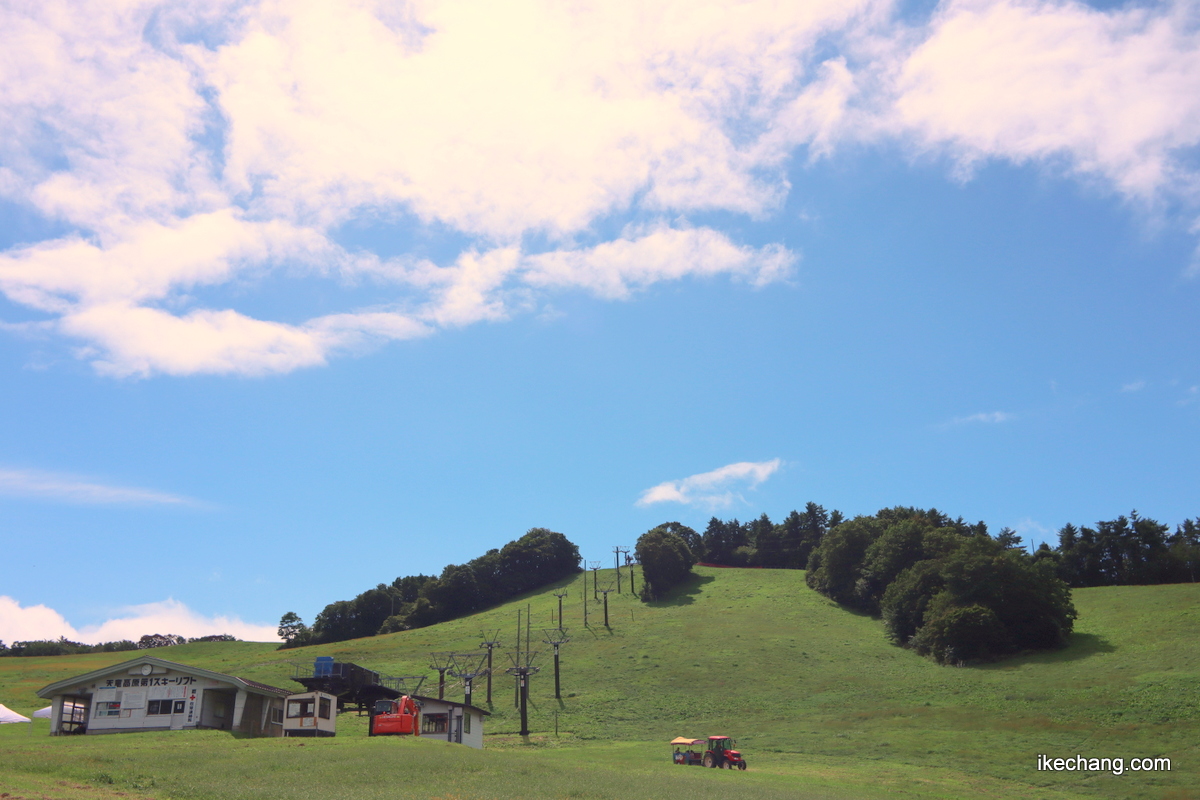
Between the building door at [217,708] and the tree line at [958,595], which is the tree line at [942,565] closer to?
the tree line at [958,595]

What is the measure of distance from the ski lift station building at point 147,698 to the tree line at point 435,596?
94384 mm

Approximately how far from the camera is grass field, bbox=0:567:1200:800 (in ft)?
98.9

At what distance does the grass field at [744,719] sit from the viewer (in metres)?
30.1

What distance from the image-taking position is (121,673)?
1841 inches

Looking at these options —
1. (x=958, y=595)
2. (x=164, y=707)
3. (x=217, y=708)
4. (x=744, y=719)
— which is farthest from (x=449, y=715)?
(x=958, y=595)

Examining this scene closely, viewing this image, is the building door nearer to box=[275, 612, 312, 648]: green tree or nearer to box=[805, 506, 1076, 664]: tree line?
box=[805, 506, 1076, 664]: tree line

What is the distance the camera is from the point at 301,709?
148 ft

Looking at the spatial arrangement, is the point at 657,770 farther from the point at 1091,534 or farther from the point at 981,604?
the point at 1091,534

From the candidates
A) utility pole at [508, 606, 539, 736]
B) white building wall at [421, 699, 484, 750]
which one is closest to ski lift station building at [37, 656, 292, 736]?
white building wall at [421, 699, 484, 750]

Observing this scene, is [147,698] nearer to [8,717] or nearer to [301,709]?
[301,709]

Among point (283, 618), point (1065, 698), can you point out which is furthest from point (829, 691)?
point (283, 618)

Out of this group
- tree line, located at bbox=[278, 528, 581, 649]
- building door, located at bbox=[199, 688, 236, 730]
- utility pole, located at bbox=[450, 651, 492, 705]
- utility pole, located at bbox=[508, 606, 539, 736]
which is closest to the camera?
building door, located at bbox=[199, 688, 236, 730]

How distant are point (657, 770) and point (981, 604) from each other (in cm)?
5367

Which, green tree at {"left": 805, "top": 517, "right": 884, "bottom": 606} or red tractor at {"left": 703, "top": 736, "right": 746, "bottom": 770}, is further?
green tree at {"left": 805, "top": 517, "right": 884, "bottom": 606}
